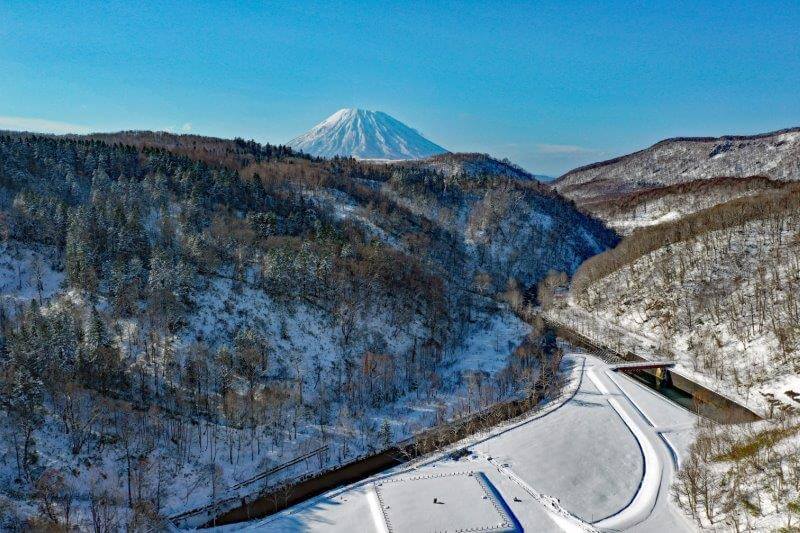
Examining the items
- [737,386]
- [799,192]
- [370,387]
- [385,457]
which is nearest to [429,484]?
[385,457]

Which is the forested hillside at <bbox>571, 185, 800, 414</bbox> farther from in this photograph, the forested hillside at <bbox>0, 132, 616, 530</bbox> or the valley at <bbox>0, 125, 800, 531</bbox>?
the forested hillside at <bbox>0, 132, 616, 530</bbox>

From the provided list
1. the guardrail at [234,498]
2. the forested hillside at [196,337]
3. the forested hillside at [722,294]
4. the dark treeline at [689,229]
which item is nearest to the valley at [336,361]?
the guardrail at [234,498]

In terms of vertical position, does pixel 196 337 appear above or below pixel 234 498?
above

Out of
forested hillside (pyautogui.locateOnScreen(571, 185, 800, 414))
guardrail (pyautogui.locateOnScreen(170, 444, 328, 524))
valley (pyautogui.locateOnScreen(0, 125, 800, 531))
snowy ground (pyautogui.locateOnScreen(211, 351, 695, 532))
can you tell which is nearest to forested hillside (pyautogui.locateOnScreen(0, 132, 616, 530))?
valley (pyautogui.locateOnScreen(0, 125, 800, 531))

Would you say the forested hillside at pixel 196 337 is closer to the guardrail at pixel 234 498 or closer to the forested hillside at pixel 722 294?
the guardrail at pixel 234 498

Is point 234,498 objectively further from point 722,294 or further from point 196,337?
point 722,294

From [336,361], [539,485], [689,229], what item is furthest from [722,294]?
[336,361]
